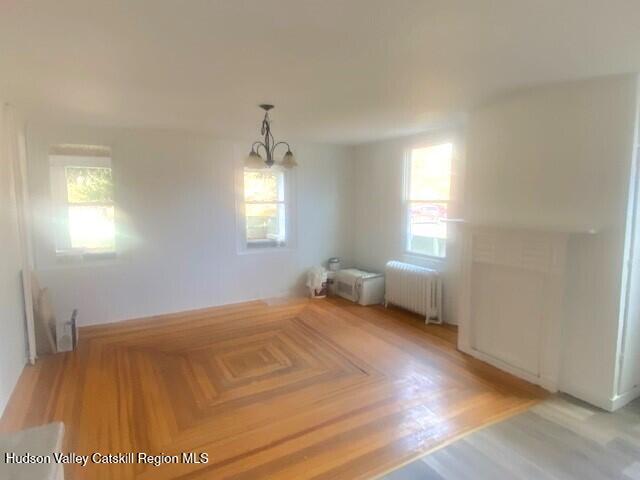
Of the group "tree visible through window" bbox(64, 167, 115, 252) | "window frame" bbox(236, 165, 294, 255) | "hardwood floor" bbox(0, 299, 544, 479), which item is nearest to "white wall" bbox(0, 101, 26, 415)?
"hardwood floor" bbox(0, 299, 544, 479)

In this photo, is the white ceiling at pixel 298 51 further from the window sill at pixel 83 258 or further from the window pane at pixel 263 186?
the window pane at pixel 263 186

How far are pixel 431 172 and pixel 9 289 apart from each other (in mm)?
4435

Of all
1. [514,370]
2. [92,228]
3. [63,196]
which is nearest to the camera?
[514,370]

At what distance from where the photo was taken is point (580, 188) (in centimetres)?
268

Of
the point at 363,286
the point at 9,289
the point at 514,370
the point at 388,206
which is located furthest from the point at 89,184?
the point at 514,370

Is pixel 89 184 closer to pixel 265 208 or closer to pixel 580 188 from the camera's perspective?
pixel 265 208

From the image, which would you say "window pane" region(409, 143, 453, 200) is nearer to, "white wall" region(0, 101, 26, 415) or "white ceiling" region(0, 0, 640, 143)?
"white ceiling" region(0, 0, 640, 143)

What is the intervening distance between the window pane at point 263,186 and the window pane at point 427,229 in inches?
76.9

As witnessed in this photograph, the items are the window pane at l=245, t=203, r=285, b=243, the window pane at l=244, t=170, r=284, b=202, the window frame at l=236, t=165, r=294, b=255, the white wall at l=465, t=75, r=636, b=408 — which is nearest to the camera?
the white wall at l=465, t=75, r=636, b=408

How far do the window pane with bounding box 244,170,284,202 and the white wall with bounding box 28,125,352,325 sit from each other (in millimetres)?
248

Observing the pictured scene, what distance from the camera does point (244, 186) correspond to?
520 cm

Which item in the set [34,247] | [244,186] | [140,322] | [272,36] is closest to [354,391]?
[272,36]

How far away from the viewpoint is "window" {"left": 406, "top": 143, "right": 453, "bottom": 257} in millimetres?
4504

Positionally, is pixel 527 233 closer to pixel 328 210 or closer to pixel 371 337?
pixel 371 337
